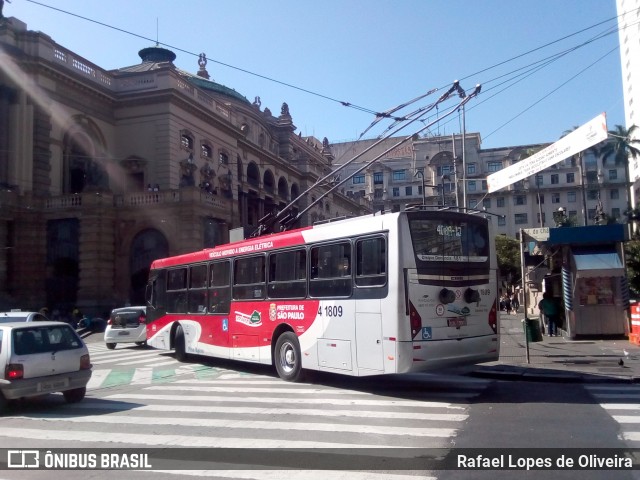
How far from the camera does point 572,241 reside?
1945 cm

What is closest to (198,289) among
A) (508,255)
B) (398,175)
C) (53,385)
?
(53,385)

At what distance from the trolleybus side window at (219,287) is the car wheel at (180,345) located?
85.3 inches

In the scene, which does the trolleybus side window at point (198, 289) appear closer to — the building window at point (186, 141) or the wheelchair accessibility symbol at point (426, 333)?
the wheelchair accessibility symbol at point (426, 333)

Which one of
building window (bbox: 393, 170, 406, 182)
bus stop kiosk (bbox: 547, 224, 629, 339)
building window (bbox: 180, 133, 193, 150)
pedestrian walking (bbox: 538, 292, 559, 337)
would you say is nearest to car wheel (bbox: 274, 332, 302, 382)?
bus stop kiosk (bbox: 547, 224, 629, 339)

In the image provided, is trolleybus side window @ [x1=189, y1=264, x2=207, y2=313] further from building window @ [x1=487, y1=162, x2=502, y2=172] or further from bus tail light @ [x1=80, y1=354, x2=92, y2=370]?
building window @ [x1=487, y1=162, x2=502, y2=172]

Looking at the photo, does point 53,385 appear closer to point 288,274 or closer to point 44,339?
point 44,339

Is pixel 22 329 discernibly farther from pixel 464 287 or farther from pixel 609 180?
pixel 609 180

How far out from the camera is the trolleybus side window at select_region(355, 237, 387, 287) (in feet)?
35.9

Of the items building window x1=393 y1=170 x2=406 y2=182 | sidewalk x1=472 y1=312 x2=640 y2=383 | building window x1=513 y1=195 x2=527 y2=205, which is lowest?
sidewalk x1=472 y1=312 x2=640 y2=383

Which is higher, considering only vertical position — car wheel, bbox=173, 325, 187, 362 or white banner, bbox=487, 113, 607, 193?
white banner, bbox=487, 113, 607, 193

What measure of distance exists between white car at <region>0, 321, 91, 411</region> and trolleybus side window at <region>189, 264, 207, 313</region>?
18.6 ft

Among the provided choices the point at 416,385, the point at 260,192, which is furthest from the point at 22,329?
the point at 260,192

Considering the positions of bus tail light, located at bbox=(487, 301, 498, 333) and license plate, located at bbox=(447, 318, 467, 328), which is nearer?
license plate, located at bbox=(447, 318, 467, 328)

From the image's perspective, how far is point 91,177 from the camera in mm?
37625
